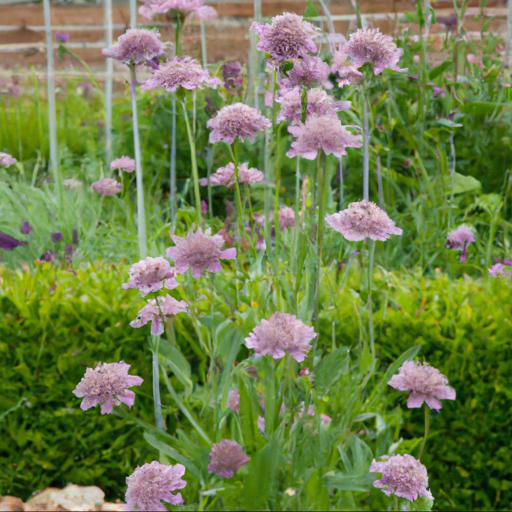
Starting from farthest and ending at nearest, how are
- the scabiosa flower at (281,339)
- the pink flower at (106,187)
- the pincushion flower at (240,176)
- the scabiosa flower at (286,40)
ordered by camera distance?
the pink flower at (106,187) → the pincushion flower at (240,176) → the scabiosa flower at (286,40) → the scabiosa flower at (281,339)

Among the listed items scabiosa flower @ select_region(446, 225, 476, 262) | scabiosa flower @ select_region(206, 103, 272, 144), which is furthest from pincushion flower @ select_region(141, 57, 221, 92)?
scabiosa flower @ select_region(446, 225, 476, 262)

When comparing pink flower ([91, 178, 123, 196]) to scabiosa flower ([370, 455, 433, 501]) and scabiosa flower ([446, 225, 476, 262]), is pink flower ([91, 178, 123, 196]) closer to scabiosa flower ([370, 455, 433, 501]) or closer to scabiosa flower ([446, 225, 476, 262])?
scabiosa flower ([446, 225, 476, 262])

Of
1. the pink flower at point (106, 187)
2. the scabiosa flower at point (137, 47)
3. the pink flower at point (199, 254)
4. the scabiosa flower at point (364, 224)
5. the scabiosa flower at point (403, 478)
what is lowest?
the scabiosa flower at point (403, 478)

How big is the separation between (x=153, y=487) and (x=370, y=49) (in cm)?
99

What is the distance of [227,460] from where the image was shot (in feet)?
5.15

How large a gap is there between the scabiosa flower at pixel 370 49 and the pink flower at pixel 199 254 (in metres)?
0.50

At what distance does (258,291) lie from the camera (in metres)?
2.36

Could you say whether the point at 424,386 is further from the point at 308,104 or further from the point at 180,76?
the point at 180,76

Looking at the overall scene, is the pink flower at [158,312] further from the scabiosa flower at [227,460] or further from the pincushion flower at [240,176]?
the pincushion flower at [240,176]

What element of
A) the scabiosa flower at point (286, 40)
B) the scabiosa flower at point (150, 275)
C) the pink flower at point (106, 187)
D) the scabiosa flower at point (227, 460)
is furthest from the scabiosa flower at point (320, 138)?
the pink flower at point (106, 187)

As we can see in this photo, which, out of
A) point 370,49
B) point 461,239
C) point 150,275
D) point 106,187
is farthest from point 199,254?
point 106,187

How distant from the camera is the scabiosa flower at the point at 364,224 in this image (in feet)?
5.72

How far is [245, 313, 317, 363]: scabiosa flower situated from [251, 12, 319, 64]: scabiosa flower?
1.72 ft

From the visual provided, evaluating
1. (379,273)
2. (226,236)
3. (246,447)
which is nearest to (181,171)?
(226,236)
